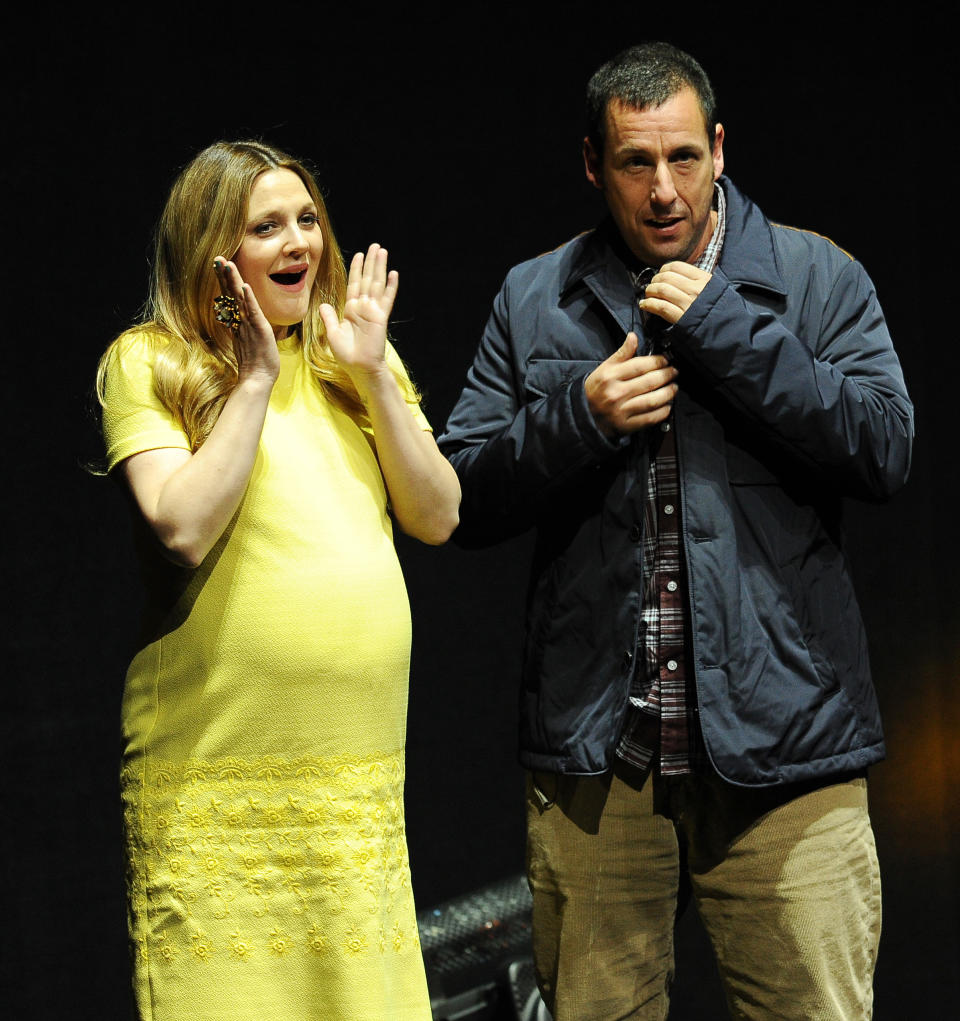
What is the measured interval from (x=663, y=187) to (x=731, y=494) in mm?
457

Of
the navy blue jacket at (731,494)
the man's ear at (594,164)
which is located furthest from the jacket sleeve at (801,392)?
the man's ear at (594,164)

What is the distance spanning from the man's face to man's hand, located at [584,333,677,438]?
0.62 feet

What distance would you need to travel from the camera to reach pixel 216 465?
189cm

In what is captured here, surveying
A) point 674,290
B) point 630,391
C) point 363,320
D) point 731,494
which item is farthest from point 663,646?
point 363,320

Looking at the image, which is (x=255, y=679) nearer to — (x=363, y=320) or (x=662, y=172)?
(x=363, y=320)

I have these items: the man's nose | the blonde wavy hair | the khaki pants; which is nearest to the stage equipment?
the khaki pants

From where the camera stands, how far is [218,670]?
195 centimetres

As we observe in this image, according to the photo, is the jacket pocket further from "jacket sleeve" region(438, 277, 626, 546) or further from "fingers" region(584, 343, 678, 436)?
"fingers" region(584, 343, 678, 436)

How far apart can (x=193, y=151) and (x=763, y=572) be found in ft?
4.94

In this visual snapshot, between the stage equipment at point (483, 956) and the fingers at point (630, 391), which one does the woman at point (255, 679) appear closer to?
the fingers at point (630, 391)

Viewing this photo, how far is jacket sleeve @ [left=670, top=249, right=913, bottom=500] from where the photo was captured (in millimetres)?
2100

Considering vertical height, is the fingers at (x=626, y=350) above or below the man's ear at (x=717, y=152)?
below

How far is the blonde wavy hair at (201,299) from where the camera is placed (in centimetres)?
200

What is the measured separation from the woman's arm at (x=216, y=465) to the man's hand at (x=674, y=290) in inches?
21.6
